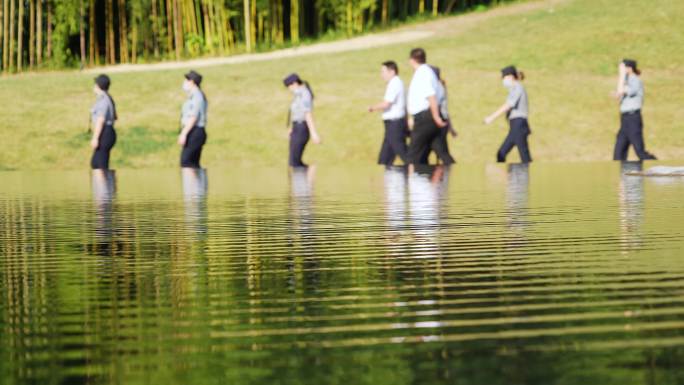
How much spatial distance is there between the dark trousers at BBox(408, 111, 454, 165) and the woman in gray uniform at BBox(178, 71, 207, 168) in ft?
10.6

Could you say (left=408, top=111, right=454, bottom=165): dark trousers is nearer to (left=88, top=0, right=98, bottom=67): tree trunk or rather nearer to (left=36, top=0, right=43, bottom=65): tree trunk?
(left=88, top=0, right=98, bottom=67): tree trunk

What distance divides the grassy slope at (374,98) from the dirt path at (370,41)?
5.63ft

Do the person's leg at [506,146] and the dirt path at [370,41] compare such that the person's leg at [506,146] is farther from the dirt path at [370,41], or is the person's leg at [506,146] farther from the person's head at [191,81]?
the dirt path at [370,41]

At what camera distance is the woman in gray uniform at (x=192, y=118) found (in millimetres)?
22594

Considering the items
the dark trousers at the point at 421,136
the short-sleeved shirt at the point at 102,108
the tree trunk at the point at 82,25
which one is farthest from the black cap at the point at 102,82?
the tree trunk at the point at 82,25

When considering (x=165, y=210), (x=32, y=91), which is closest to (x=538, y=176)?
(x=165, y=210)

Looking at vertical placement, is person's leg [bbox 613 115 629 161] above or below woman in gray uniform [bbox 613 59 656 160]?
below

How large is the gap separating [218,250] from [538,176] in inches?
416

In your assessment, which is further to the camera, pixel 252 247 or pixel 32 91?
pixel 32 91

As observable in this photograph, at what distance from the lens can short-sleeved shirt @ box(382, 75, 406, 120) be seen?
898 inches

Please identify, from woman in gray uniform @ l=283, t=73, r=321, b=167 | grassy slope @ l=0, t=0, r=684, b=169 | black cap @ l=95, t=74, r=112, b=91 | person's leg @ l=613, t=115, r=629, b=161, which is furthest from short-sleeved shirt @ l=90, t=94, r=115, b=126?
grassy slope @ l=0, t=0, r=684, b=169

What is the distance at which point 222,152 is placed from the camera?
35.6m

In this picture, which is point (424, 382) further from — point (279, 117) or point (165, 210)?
point (279, 117)

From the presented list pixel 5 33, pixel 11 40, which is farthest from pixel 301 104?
pixel 11 40
